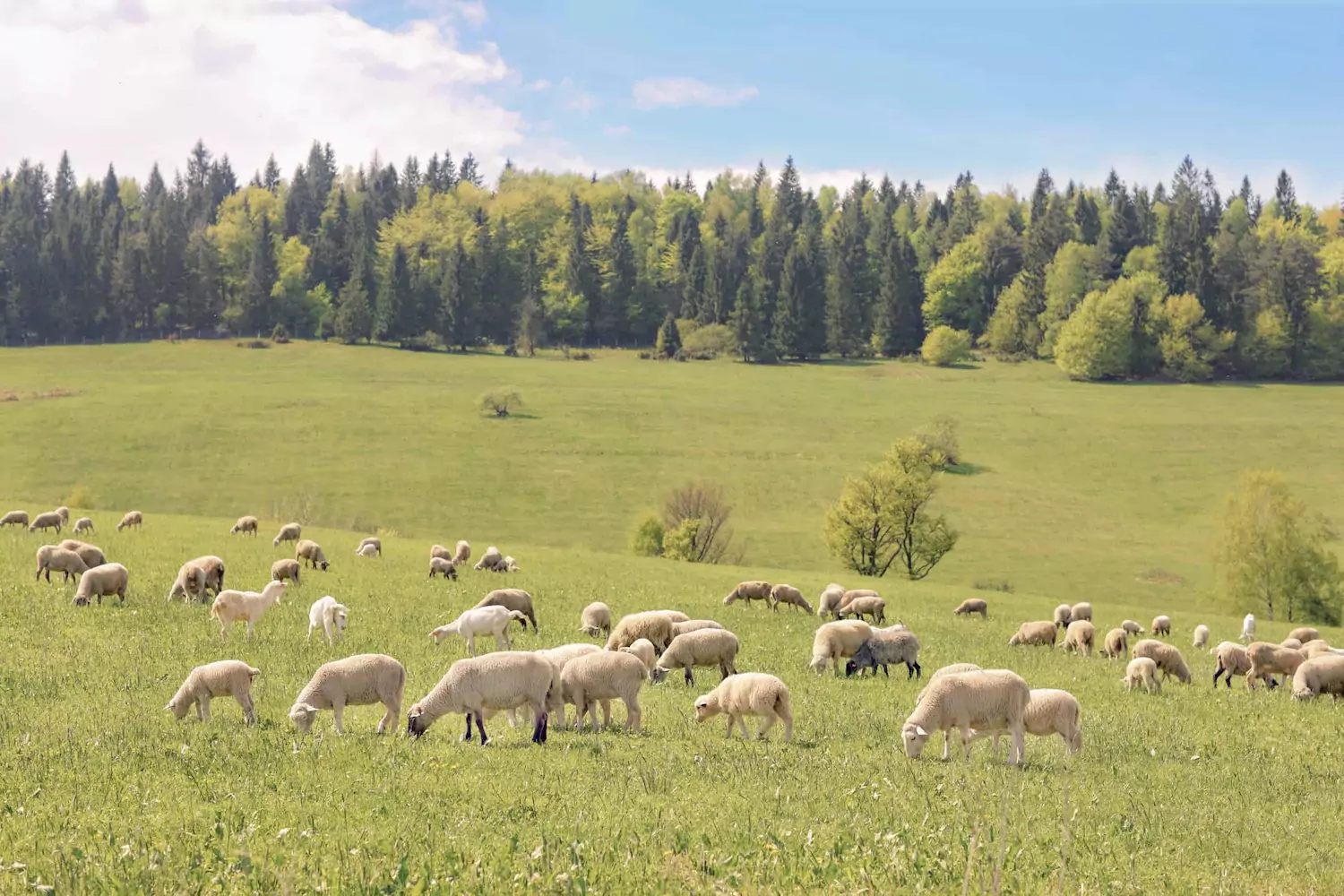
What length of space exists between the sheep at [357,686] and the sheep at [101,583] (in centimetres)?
1267

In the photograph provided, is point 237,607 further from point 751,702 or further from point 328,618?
point 751,702

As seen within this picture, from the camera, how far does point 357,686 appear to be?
1623cm

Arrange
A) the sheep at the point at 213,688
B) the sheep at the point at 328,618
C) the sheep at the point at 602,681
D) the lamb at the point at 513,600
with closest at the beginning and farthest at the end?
the sheep at the point at 213,688
the sheep at the point at 602,681
the sheep at the point at 328,618
the lamb at the point at 513,600

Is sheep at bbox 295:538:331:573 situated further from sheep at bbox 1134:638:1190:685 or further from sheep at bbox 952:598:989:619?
sheep at bbox 1134:638:1190:685

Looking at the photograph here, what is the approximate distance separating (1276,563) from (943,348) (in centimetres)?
9161

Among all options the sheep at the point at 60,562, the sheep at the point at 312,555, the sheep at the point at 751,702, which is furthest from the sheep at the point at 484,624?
the sheep at the point at 312,555

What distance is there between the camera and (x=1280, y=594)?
60.2 metres

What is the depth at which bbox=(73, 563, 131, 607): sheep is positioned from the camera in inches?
1027

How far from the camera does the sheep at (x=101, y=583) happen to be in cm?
2609

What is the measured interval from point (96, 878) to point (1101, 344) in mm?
139780

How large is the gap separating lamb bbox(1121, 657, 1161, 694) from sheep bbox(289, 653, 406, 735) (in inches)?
621

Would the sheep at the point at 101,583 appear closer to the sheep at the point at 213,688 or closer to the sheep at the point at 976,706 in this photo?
the sheep at the point at 213,688

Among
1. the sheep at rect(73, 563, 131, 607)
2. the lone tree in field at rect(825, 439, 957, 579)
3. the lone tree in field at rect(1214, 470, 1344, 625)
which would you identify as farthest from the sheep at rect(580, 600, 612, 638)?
the lone tree in field at rect(1214, 470, 1344, 625)

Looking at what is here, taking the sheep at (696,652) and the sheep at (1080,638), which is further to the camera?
the sheep at (1080,638)
